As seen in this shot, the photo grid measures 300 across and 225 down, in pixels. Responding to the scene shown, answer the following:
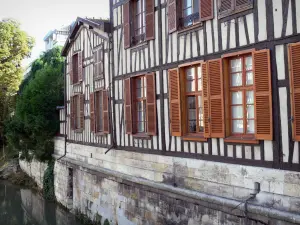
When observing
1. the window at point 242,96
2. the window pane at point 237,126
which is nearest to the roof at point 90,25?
the window at point 242,96

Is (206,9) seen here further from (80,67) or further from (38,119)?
(38,119)

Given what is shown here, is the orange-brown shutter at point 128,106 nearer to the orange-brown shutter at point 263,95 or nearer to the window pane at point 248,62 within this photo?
the window pane at point 248,62

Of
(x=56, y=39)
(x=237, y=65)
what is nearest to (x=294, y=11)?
(x=237, y=65)

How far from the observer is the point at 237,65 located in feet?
20.2

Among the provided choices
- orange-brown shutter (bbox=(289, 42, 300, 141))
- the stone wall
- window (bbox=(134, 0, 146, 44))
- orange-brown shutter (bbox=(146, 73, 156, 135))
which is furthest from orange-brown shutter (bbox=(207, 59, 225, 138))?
the stone wall

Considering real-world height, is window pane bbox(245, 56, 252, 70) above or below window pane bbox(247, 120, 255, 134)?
above

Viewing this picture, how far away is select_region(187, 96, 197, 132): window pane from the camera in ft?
23.4

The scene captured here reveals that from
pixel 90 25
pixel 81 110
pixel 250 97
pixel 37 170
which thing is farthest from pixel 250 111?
pixel 37 170

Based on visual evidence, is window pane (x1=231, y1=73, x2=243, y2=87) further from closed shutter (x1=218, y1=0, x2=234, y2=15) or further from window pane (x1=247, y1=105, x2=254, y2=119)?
closed shutter (x1=218, y1=0, x2=234, y2=15)

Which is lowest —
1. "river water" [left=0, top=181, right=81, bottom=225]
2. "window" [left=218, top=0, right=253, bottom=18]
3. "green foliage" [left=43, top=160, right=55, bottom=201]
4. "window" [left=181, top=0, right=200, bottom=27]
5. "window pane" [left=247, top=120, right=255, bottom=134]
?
"river water" [left=0, top=181, right=81, bottom=225]

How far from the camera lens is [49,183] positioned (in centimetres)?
1529

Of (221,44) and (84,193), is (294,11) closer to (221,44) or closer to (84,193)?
(221,44)

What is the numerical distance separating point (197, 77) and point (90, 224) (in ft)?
20.5

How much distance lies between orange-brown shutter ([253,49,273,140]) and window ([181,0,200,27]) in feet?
5.67
